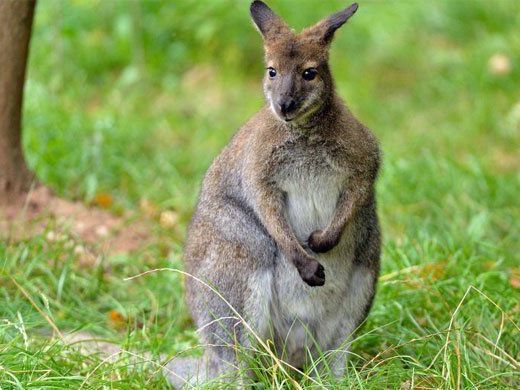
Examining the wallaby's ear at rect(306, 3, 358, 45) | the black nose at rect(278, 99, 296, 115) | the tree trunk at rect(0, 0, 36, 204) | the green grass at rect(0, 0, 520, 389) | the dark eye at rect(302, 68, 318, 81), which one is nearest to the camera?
the black nose at rect(278, 99, 296, 115)

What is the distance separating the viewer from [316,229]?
4.57 m

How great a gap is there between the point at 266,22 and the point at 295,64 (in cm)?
35

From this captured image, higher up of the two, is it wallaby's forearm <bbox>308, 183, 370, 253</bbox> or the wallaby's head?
the wallaby's head

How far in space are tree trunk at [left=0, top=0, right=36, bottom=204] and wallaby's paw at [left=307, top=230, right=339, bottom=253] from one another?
7.97 ft

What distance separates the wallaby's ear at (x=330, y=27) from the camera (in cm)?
440

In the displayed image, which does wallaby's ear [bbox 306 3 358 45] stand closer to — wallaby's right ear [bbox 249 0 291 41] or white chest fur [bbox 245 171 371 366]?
wallaby's right ear [bbox 249 0 291 41]

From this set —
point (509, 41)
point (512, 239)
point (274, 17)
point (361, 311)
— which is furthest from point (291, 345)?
point (509, 41)

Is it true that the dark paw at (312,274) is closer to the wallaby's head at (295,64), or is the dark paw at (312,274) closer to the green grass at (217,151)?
the green grass at (217,151)

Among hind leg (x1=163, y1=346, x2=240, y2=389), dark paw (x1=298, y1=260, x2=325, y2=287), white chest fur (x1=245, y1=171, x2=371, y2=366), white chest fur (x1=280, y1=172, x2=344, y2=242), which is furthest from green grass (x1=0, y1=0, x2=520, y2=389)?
white chest fur (x1=280, y1=172, x2=344, y2=242)

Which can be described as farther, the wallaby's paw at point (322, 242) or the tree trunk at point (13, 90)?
the tree trunk at point (13, 90)

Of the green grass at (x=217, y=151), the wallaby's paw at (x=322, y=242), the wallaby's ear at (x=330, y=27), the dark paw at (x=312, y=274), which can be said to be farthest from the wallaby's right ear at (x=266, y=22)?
the green grass at (x=217, y=151)

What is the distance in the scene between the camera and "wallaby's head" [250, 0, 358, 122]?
13.8 feet

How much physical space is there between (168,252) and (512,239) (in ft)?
7.70

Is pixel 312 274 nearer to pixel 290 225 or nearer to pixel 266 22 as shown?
pixel 290 225
